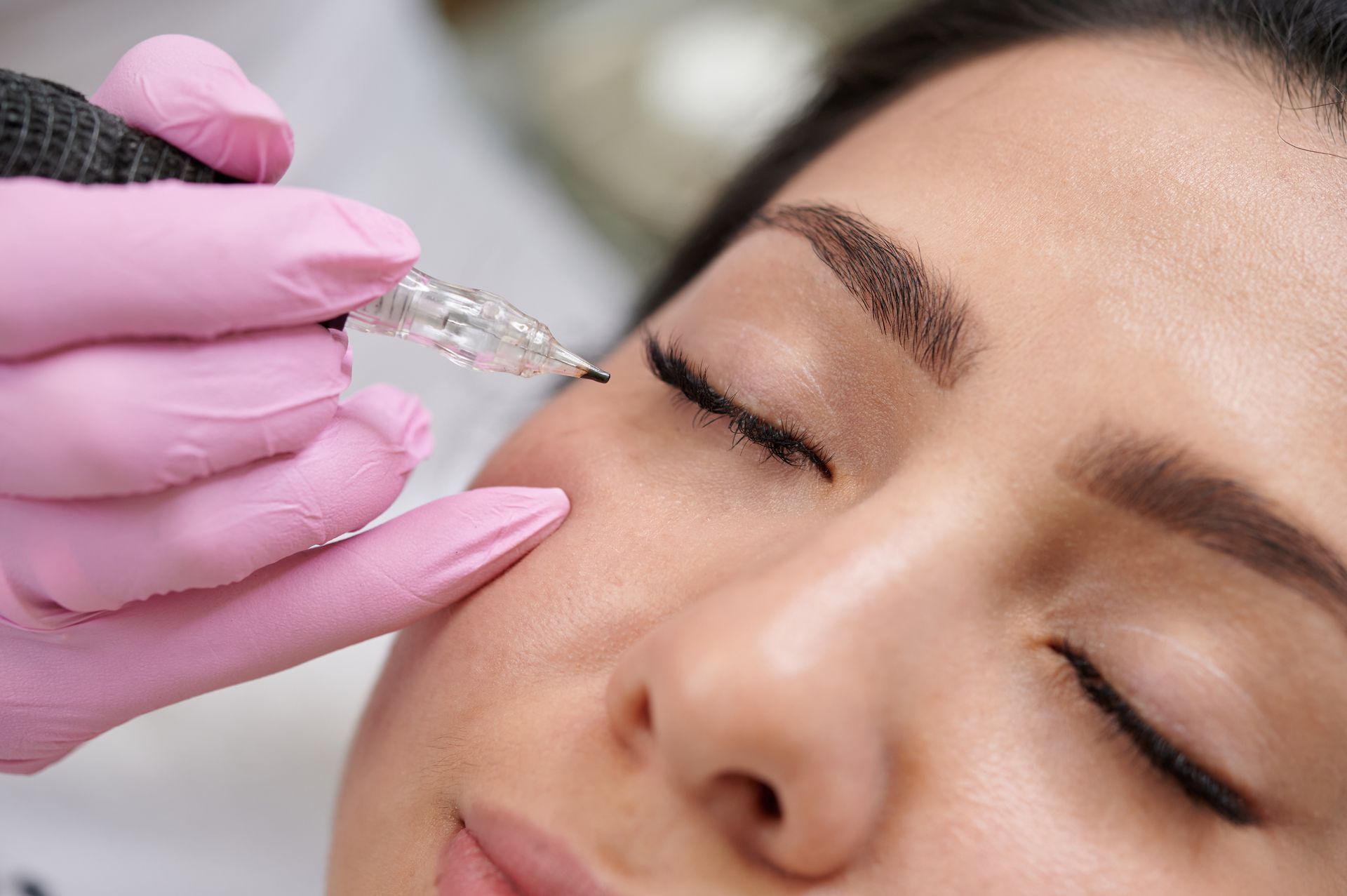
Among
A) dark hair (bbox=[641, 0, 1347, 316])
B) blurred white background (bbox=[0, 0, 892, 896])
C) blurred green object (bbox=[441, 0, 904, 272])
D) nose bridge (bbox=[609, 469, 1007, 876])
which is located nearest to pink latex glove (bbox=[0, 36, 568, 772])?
nose bridge (bbox=[609, 469, 1007, 876])

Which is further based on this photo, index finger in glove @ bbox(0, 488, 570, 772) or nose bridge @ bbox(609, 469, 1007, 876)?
index finger in glove @ bbox(0, 488, 570, 772)

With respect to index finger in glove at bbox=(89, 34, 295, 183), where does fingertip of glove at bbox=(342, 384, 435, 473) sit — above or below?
below

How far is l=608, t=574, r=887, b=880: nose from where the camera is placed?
61 cm

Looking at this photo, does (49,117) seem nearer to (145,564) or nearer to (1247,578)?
(145,564)

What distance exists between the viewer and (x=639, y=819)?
636mm

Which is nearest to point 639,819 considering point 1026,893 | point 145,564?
Answer: point 1026,893

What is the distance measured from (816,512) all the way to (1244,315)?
13.3 inches

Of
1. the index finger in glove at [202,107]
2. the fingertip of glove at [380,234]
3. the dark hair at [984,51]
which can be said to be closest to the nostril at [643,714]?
the fingertip of glove at [380,234]

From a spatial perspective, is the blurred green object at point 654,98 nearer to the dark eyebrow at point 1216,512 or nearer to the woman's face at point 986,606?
the woman's face at point 986,606

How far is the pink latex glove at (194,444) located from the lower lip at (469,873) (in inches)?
7.7

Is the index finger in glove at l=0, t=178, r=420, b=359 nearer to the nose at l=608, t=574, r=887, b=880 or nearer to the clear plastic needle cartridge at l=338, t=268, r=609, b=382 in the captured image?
the clear plastic needle cartridge at l=338, t=268, r=609, b=382

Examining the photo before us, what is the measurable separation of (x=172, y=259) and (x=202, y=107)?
0.12 meters

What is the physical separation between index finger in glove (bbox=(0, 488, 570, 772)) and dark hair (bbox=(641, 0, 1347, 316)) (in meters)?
0.62

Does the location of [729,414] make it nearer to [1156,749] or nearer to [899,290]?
[899,290]
